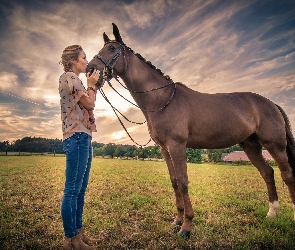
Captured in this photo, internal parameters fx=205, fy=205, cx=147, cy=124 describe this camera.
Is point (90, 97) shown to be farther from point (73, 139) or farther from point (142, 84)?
point (142, 84)

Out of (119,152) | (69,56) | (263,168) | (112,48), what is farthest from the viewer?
(119,152)

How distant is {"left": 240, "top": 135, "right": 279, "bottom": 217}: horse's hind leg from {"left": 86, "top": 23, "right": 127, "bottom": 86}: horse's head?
365 cm

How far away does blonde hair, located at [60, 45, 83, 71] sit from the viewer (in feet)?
10.5

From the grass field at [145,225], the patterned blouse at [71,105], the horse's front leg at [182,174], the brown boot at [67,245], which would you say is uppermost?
the patterned blouse at [71,105]

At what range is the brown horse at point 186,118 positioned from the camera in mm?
3953

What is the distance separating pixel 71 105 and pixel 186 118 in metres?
2.22

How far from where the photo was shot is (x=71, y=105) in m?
2.97

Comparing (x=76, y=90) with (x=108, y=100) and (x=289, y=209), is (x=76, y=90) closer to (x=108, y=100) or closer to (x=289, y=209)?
(x=108, y=100)

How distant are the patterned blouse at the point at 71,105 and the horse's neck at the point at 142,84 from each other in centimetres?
141

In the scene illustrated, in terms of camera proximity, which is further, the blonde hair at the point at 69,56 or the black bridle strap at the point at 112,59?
the black bridle strap at the point at 112,59

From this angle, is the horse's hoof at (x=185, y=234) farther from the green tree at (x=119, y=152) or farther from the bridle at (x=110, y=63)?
the green tree at (x=119, y=152)

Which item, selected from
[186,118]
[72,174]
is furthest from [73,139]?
[186,118]

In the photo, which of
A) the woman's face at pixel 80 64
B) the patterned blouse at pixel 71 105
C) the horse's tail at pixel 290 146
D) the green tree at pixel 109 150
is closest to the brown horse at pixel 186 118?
the horse's tail at pixel 290 146

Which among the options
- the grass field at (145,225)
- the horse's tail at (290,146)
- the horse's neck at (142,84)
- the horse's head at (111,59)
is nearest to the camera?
the grass field at (145,225)
